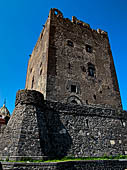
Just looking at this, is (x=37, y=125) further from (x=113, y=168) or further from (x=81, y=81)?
(x=81, y=81)

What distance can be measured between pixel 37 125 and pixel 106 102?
10348mm

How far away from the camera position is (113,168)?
7684 mm

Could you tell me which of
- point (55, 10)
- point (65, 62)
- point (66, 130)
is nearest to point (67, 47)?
point (65, 62)

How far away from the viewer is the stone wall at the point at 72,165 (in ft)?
19.3

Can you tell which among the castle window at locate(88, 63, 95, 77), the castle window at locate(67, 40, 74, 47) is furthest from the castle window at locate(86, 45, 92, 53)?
the castle window at locate(67, 40, 74, 47)

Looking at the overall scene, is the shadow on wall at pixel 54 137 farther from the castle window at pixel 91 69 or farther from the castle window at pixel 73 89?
the castle window at pixel 91 69

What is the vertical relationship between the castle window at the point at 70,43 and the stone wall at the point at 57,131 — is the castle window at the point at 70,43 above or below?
above

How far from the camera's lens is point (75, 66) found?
1648 centimetres

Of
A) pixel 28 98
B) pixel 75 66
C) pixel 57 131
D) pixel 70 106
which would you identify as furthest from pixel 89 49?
pixel 57 131

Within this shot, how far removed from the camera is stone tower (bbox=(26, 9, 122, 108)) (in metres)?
14.7

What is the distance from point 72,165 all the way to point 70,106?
12.6 ft

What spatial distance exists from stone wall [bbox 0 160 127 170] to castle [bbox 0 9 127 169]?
33.7 inches

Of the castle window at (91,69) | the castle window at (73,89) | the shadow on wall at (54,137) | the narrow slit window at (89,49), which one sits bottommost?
the shadow on wall at (54,137)

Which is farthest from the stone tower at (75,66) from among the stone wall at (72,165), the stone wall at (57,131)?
the stone wall at (72,165)
